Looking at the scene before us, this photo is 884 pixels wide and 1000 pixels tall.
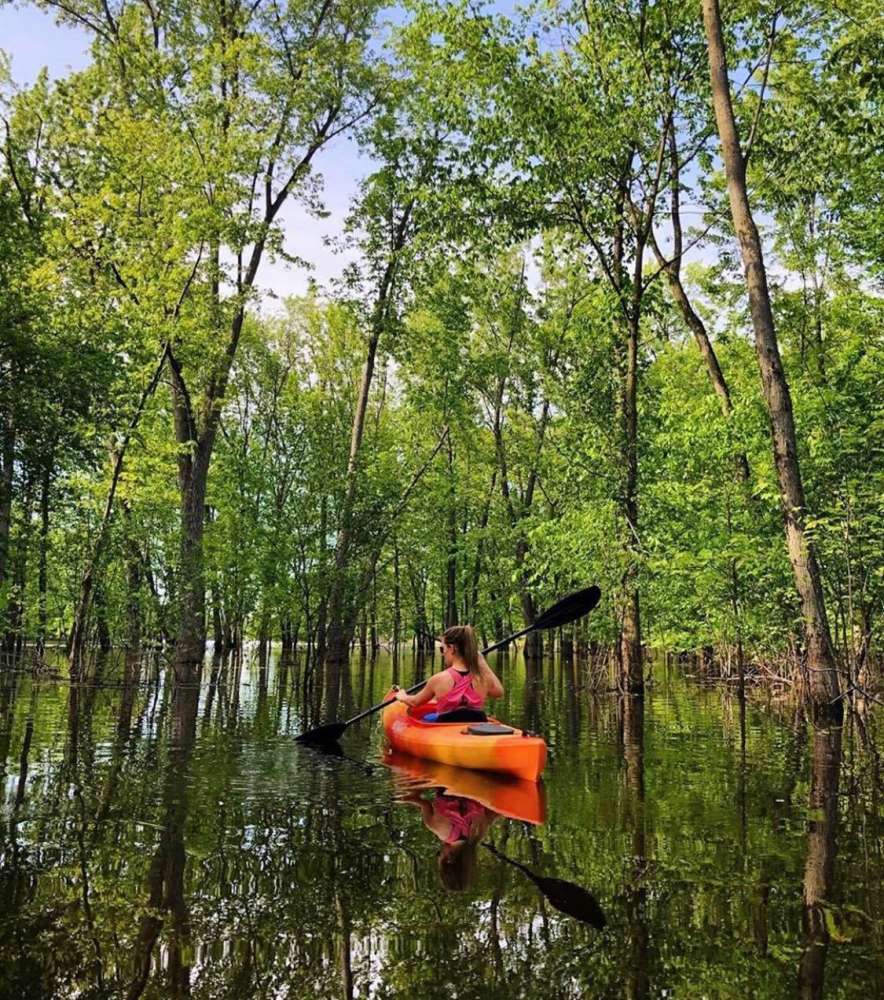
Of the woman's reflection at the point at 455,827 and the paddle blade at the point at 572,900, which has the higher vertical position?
the woman's reflection at the point at 455,827

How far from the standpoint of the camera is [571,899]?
4.01 metres

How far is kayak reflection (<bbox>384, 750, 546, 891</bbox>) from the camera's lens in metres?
4.77

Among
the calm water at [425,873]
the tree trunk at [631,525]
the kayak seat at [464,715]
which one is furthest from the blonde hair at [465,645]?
the tree trunk at [631,525]

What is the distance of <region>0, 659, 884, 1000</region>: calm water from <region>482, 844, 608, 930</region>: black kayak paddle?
0.18 ft

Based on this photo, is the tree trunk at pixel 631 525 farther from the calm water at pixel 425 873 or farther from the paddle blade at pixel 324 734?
the paddle blade at pixel 324 734

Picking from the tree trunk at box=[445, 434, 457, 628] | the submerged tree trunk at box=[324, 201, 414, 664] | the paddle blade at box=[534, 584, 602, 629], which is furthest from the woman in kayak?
the tree trunk at box=[445, 434, 457, 628]

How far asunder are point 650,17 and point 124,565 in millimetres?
14441

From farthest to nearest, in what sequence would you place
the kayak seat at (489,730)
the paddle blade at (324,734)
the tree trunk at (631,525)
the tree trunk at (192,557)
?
1. the tree trunk at (192,557)
2. the tree trunk at (631,525)
3. the paddle blade at (324,734)
4. the kayak seat at (489,730)

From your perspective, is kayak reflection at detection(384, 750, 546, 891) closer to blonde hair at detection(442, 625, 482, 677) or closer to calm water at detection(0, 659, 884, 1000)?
calm water at detection(0, 659, 884, 1000)

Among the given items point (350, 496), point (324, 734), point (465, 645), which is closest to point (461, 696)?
point (465, 645)

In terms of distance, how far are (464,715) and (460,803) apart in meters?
1.65

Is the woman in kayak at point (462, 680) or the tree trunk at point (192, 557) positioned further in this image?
the tree trunk at point (192, 557)

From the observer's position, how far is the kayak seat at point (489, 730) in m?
7.23

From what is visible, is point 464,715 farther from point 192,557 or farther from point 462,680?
point 192,557
